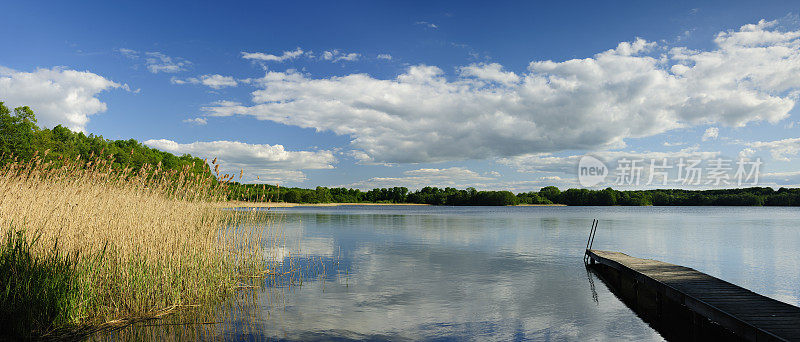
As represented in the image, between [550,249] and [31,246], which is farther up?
[31,246]

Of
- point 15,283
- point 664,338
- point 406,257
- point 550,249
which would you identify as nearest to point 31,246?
point 15,283

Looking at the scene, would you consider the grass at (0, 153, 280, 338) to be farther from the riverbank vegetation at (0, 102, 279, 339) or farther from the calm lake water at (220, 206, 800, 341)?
the calm lake water at (220, 206, 800, 341)

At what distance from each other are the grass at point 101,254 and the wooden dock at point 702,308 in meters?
11.7

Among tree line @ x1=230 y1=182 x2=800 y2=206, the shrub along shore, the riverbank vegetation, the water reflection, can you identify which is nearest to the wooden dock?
the water reflection

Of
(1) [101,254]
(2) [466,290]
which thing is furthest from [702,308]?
(1) [101,254]

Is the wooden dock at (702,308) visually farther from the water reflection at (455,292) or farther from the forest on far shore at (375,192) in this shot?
the forest on far shore at (375,192)

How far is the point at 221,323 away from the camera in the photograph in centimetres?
971

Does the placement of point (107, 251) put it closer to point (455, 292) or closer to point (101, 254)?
point (101, 254)

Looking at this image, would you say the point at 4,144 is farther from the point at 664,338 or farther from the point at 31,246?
the point at 664,338

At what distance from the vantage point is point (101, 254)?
364 inches

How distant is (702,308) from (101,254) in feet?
43.3

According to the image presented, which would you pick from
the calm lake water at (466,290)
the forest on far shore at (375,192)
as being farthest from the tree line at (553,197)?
the calm lake water at (466,290)

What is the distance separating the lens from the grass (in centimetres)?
814

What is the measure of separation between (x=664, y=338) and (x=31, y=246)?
13.6 metres
